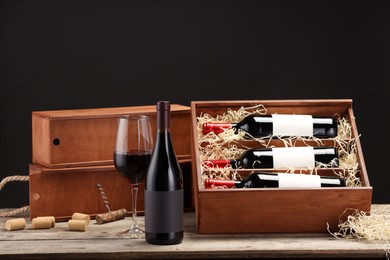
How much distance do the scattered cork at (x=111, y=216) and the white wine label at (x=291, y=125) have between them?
1.95 feet

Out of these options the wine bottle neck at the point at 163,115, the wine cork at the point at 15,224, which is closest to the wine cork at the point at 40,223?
the wine cork at the point at 15,224

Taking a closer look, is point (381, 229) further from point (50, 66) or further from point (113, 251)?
point (50, 66)

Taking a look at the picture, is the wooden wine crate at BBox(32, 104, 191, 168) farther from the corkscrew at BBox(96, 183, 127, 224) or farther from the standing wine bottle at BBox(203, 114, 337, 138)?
the standing wine bottle at BBox(203, 114, 337, 138)

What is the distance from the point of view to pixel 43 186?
9.39 ft

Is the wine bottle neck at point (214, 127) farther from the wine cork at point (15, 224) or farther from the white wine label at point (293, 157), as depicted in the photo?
the wine cork at point (15, 224)

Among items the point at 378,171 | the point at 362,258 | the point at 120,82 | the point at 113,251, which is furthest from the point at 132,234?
the point at 378,171

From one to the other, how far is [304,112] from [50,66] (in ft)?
5.24

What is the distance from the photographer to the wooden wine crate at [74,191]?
2.86 metres

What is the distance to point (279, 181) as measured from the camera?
8.74ft

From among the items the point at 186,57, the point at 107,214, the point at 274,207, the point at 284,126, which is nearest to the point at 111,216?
the point at 107,214

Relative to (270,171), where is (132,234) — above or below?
below

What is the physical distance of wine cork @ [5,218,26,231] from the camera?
8.82ft

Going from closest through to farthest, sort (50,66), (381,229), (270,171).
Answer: (381,229) → (270,171) → (50,66)

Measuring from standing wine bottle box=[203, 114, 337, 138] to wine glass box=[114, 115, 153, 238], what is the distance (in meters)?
0.36
